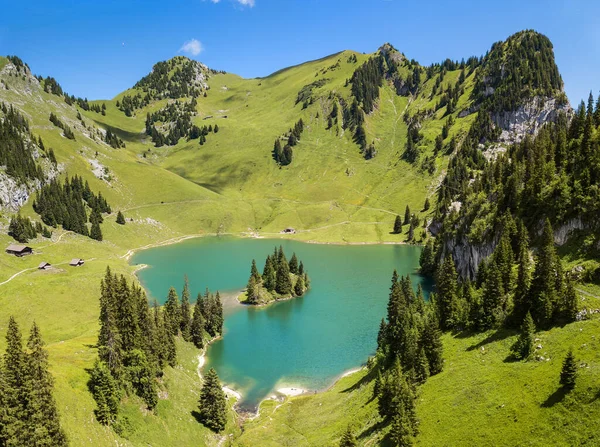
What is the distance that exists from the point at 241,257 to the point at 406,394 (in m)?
152

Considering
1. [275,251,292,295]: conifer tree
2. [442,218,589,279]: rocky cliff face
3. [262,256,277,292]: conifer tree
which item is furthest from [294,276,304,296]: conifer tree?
[442,218,589,279]: rocky cliff face

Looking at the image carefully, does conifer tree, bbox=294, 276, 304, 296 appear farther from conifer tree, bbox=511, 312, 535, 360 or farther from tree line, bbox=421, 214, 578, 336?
conifer tree, bbox=511, 312, 535, 360

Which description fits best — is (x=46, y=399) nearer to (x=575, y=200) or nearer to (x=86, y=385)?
(x=86, y=385)

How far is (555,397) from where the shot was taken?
130 ft

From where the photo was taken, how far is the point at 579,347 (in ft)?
144

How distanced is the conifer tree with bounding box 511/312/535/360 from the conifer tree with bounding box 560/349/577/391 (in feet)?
26.9

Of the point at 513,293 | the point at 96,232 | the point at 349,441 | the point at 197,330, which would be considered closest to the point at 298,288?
the point at 197,330

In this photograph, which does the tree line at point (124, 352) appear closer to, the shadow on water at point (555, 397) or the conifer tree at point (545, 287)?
the shadow on water at point (555, 397)

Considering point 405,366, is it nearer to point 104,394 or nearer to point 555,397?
point 555,397

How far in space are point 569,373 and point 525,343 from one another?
32.9 ft

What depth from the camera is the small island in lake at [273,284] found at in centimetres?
13312

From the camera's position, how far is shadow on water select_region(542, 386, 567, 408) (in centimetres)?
3903

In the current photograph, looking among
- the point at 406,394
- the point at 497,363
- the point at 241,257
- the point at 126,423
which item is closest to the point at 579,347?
the point at 497,363

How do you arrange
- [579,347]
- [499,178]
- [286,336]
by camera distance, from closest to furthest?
1. [579,347]
2. [286,336]
3. [499,178]
